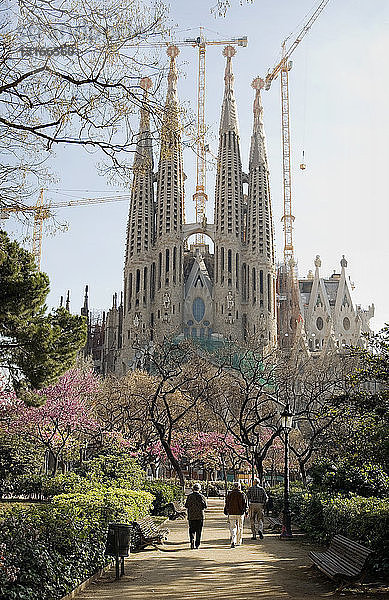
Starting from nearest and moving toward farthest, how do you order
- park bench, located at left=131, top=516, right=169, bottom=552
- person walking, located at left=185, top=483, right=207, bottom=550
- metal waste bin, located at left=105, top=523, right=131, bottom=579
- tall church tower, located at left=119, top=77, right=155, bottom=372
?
1. metal waste bin, located at left=105, top=523, right=131, bottom=579
2. park bench, located at left=131, top=516, right=169, bottom=552
3. person walking, located at left=185, top=483, right=207, bottom=550
4. tall church tower, located at left=119, top=77, right=155, bottom=372

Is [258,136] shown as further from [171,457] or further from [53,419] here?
[171,457]

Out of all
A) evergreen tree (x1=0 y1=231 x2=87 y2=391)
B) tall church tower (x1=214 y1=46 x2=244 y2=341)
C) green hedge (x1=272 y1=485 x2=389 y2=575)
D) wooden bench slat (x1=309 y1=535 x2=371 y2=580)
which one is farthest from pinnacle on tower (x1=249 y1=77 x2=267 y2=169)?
wooden bench slat (x1=309 y1=535 x2=371 y2=580)

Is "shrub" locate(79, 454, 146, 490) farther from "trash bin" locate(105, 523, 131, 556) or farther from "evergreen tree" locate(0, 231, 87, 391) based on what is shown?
"trash bin" locate(105, 523, 131, 556)

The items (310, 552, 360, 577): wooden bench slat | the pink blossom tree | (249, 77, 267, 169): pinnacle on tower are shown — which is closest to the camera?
(310, 552, 360, 577): wooden bench slat

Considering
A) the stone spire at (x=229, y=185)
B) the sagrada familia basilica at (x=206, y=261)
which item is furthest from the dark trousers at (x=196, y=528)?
the stone spire at (x=229, y=185)

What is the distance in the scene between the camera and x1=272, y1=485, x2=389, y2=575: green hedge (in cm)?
1018

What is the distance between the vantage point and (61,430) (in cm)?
3350

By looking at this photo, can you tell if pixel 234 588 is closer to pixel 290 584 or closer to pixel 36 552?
pixel 290 584

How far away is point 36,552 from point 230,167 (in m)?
83.6

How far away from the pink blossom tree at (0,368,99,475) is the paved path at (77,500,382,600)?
16.7 meters

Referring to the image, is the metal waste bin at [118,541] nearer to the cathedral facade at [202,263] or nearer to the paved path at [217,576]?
the paved path at [217,576]

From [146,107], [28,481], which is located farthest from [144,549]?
[28,481]

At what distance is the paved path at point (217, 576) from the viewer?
9297 mm

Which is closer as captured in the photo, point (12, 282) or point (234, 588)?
point (234, 588)
